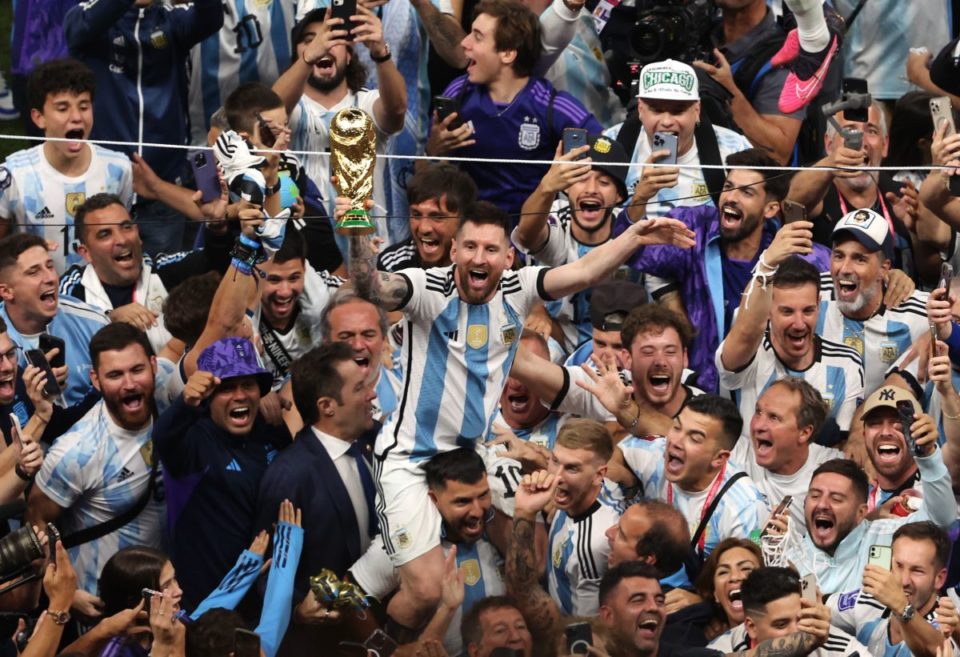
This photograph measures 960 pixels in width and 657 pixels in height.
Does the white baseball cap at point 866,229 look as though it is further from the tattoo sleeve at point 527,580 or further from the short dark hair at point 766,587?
the tattoo sleeve at point 527,580

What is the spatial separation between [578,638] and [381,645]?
84 centimetres

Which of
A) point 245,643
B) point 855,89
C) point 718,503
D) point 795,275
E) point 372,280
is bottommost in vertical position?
point 245,643

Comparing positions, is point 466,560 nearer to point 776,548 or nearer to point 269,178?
point 776,548

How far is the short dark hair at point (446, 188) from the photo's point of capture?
32.4 ft

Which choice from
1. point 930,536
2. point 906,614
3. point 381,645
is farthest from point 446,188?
point 906,614

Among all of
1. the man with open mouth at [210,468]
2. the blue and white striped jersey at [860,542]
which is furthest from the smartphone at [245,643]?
the blue and white striped jersey at [860,542]

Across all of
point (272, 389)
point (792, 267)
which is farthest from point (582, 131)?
point (272, 389)

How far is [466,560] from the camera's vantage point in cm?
903

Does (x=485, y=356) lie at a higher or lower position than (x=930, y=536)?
higher

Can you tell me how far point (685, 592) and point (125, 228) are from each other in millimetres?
3068

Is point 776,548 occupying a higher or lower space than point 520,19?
lower

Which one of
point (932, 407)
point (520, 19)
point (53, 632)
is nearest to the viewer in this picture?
point (53, 632)

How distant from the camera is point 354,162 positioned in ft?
27.9

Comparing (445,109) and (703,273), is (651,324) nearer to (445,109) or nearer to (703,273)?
(703,273)
